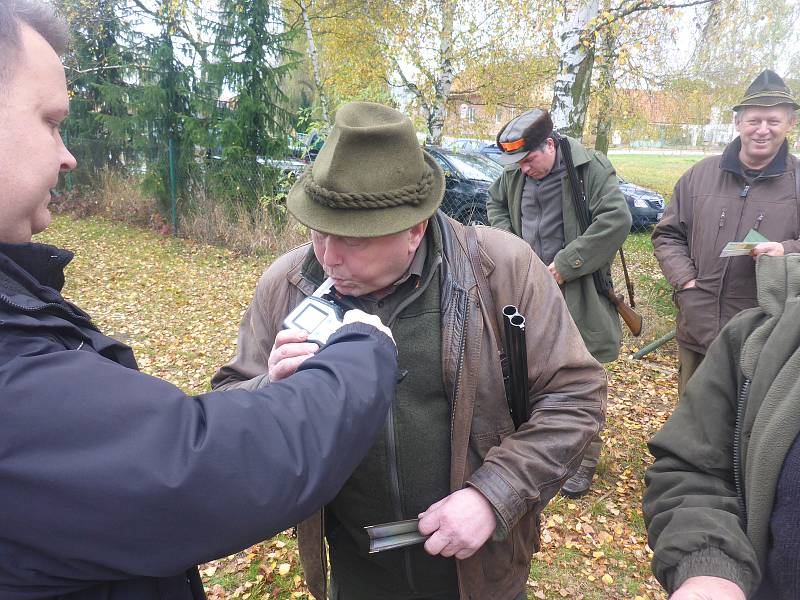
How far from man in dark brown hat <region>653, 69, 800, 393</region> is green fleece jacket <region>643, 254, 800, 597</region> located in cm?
185

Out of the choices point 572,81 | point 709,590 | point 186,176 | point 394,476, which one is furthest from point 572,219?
point 186,176

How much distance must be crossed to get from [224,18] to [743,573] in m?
11.9

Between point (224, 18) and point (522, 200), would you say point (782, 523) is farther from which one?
point (224, 18)

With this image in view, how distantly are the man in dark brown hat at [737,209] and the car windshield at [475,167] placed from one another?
5.65 m

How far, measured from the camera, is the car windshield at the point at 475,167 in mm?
9195

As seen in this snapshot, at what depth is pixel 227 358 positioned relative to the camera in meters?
6.18

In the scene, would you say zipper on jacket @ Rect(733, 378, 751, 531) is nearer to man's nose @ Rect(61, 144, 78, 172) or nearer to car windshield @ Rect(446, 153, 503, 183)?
man's nose @ Rect(61, 144, 78, 172)

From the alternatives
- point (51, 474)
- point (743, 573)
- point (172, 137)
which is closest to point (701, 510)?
point (743, 573)

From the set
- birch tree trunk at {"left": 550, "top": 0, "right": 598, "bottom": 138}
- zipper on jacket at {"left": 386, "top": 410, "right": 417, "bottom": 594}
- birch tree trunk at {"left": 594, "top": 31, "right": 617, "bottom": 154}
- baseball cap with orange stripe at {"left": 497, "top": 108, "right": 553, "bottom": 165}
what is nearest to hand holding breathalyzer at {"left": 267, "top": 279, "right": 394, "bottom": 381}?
zipper on jacket at {"left": 386, "top": 410, "right": 417, "bottom": 594}

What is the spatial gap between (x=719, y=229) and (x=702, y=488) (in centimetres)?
247

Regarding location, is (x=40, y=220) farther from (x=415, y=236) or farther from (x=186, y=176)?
(x=186, y=176)

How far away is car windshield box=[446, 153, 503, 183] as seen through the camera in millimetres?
9195

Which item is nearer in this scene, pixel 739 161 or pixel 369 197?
pixel 369 197

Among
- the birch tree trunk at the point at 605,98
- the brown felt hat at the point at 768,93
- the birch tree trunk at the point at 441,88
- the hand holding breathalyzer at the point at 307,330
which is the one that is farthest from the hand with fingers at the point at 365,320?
the birch tree trunk at the point at 441,88
